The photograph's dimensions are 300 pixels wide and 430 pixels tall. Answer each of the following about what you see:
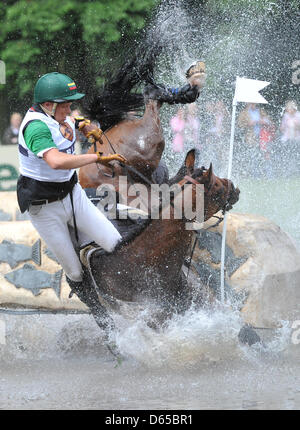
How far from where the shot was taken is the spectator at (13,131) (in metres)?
13.1

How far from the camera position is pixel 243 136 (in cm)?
1012

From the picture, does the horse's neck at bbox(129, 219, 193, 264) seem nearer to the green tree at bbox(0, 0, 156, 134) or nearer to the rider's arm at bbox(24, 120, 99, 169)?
the rider's arm at bbox(24, 120, 99, 169)

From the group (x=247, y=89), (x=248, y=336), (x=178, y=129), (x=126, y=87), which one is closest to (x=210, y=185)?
(x=248, y=336)

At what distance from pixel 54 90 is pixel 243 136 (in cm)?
559

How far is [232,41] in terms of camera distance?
870 cm

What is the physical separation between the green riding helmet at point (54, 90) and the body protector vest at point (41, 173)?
0.34 ft

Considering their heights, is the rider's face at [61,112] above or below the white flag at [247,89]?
below

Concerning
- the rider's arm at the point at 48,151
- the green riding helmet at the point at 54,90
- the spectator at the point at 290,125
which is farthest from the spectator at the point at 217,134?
the rider's arm at the point at 48,151

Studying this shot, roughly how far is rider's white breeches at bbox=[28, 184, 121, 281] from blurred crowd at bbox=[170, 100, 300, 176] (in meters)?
2.46

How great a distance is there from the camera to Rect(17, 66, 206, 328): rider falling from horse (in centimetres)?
467

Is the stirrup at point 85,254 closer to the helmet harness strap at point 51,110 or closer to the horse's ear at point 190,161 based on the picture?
the horse's ear at point 190,161

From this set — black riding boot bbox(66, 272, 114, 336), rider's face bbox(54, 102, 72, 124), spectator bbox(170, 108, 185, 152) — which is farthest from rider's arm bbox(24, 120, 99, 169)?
spectator bbox(170, 108, 185, 152)

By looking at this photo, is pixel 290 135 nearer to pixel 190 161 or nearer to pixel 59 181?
pixel 190 161
